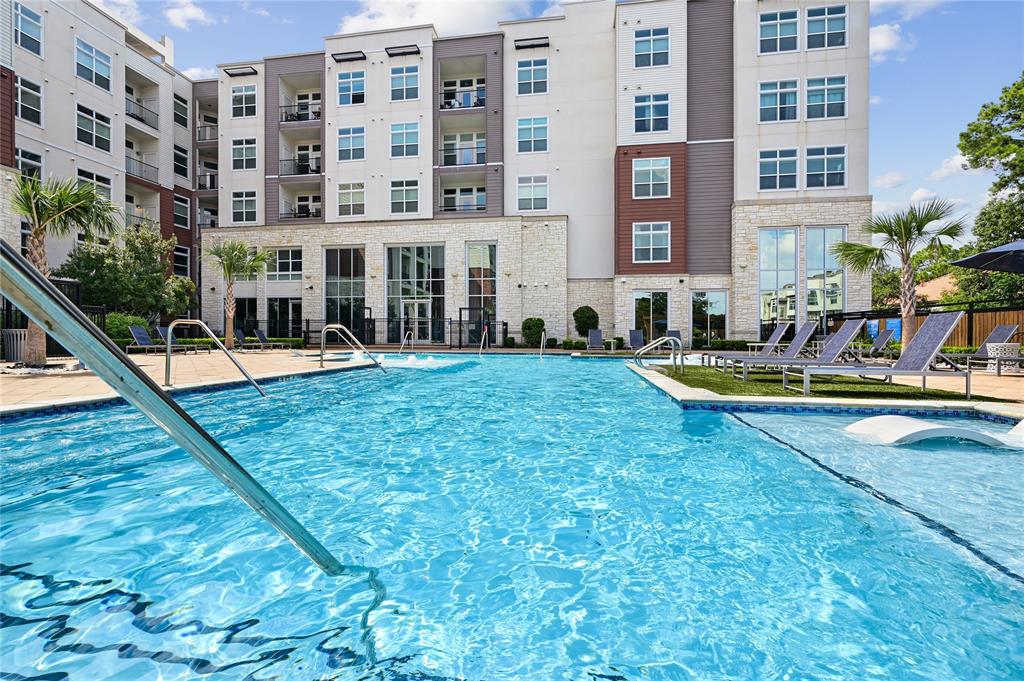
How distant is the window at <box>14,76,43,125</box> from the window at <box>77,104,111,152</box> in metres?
1.75

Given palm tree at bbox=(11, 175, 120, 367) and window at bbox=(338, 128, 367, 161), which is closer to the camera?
palm tree at bbox=(11, 175, 120, 367)

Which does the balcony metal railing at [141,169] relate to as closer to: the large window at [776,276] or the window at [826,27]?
the large window at [776,276]

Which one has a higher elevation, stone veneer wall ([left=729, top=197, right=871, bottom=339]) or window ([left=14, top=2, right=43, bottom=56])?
window ([left=14, top=2, right=43, bottom=56])

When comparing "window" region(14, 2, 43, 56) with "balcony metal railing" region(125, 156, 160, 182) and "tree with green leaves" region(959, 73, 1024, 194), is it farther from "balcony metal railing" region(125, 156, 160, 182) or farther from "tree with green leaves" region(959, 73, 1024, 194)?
Result: "tree with green leaves" region(959, 73, 1024, 194)

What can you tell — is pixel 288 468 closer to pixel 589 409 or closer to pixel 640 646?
pixel 640 646

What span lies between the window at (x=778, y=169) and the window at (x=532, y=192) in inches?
404

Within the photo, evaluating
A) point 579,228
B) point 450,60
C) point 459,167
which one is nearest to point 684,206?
point 579,228

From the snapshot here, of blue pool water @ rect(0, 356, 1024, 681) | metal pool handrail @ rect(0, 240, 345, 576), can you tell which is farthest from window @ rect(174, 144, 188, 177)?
metal pool handrail @ rect(0, 240, 345, 576)

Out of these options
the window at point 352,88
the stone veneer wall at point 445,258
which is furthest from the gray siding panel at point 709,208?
the window at point 352,88

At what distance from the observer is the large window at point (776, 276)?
76.6ft

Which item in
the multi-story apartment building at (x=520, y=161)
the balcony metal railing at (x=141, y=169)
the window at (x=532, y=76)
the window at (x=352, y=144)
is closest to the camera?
the multi-story apartment building at (x=520, y=161)

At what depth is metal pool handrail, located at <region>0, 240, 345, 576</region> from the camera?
1188 mm

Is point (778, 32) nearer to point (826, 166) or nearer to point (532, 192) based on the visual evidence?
point (826, 166)

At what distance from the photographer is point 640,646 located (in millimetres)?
2289
